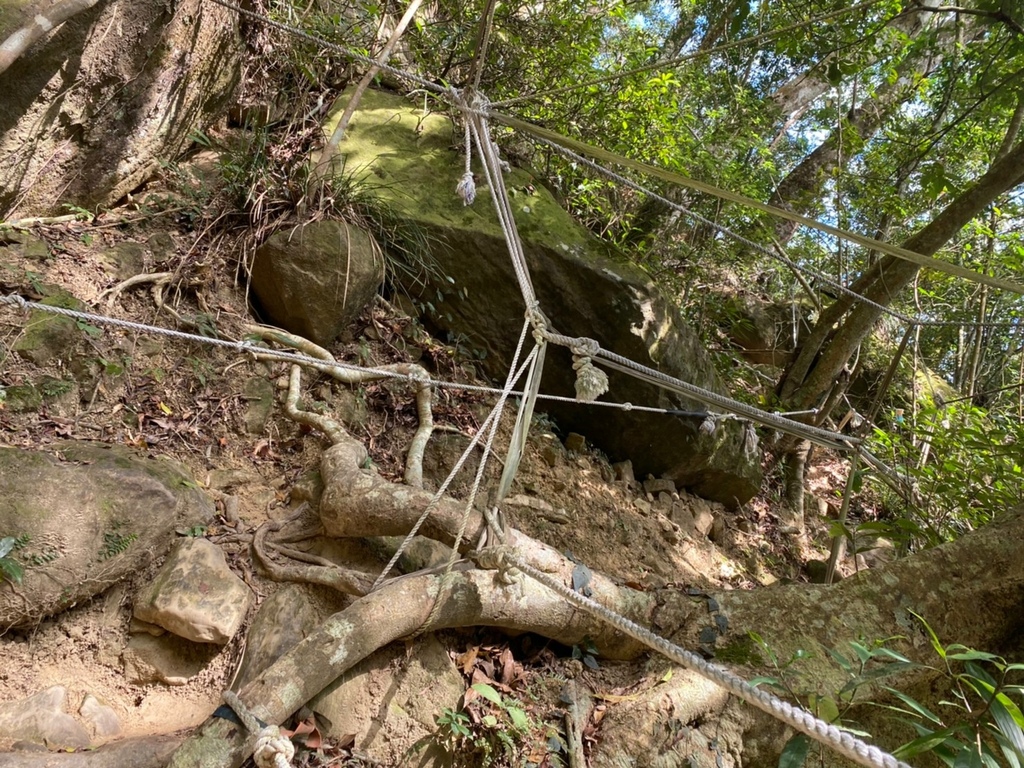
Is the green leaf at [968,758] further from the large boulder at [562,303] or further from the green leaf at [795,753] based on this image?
the large boulder at [562,303]

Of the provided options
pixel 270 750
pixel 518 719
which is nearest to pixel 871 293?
pixel 518 719

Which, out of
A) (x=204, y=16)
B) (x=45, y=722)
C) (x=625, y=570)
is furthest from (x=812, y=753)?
(x=204, y=16)

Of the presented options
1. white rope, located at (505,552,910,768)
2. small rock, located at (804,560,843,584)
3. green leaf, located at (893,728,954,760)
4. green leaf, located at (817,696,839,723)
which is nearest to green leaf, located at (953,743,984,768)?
green leaf, located at (893,728,954,760)

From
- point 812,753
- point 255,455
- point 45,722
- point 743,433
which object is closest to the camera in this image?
point 45,722

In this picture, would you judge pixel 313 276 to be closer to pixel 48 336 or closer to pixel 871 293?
pixel 48 336

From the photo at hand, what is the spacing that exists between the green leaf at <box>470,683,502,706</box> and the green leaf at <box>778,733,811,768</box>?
0.81 m

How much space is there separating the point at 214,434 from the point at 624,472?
2165 mm

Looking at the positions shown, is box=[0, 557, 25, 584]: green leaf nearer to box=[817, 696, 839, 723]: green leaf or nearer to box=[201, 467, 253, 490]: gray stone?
box=[201, 467, 253, 490]: gray stone

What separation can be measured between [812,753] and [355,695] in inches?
55.2

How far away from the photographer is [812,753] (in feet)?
5.73

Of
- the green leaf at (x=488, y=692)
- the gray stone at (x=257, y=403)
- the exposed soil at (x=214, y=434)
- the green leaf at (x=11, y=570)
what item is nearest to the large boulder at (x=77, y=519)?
the green leaf at (x=11, y=570)

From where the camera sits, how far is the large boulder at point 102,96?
2361 mm

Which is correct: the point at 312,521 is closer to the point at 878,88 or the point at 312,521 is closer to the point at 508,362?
the point at 508,362

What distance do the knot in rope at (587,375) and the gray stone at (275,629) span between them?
1.19 m
